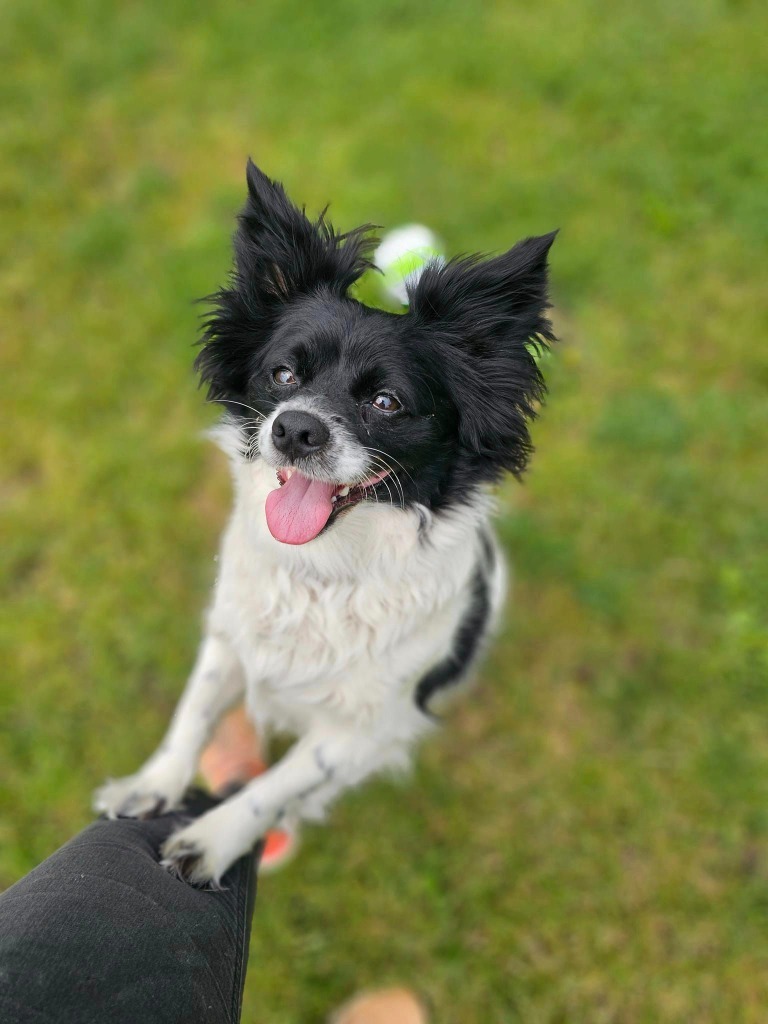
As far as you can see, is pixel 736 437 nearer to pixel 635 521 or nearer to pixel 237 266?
pixel 635 521

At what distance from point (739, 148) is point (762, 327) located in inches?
50.5

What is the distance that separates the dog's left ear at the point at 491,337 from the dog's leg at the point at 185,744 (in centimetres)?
114

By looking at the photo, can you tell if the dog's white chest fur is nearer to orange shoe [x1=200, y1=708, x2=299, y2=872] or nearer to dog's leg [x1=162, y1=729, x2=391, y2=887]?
dog's leg [x1=162, y1=729, x2=391, y2=887]

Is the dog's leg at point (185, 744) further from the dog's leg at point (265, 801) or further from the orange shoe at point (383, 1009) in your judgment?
the orange shoe at point (383, 1009)

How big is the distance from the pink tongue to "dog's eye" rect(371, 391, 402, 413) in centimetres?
25

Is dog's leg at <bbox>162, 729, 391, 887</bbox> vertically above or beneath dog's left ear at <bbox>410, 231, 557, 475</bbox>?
beneath

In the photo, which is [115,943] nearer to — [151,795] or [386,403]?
[151,795]

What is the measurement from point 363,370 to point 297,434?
291mm

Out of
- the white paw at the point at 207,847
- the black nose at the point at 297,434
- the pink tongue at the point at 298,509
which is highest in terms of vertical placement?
the black nose at the point at 297,434

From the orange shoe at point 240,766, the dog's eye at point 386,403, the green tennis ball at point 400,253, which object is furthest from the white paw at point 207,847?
the green tennis ball at point 400,253

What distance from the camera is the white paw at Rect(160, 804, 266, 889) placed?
1.80 metres

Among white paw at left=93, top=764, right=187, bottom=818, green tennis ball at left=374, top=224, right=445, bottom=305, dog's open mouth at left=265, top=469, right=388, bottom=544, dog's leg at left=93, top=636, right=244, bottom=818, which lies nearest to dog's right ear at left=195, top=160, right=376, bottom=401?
dog's open mouth at left=265, top=469, right=388, bottom=544

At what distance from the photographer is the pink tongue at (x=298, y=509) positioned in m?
1.74

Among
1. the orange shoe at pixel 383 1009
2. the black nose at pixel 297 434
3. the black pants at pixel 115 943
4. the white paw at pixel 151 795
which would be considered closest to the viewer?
the black pants at pixel 115 943
